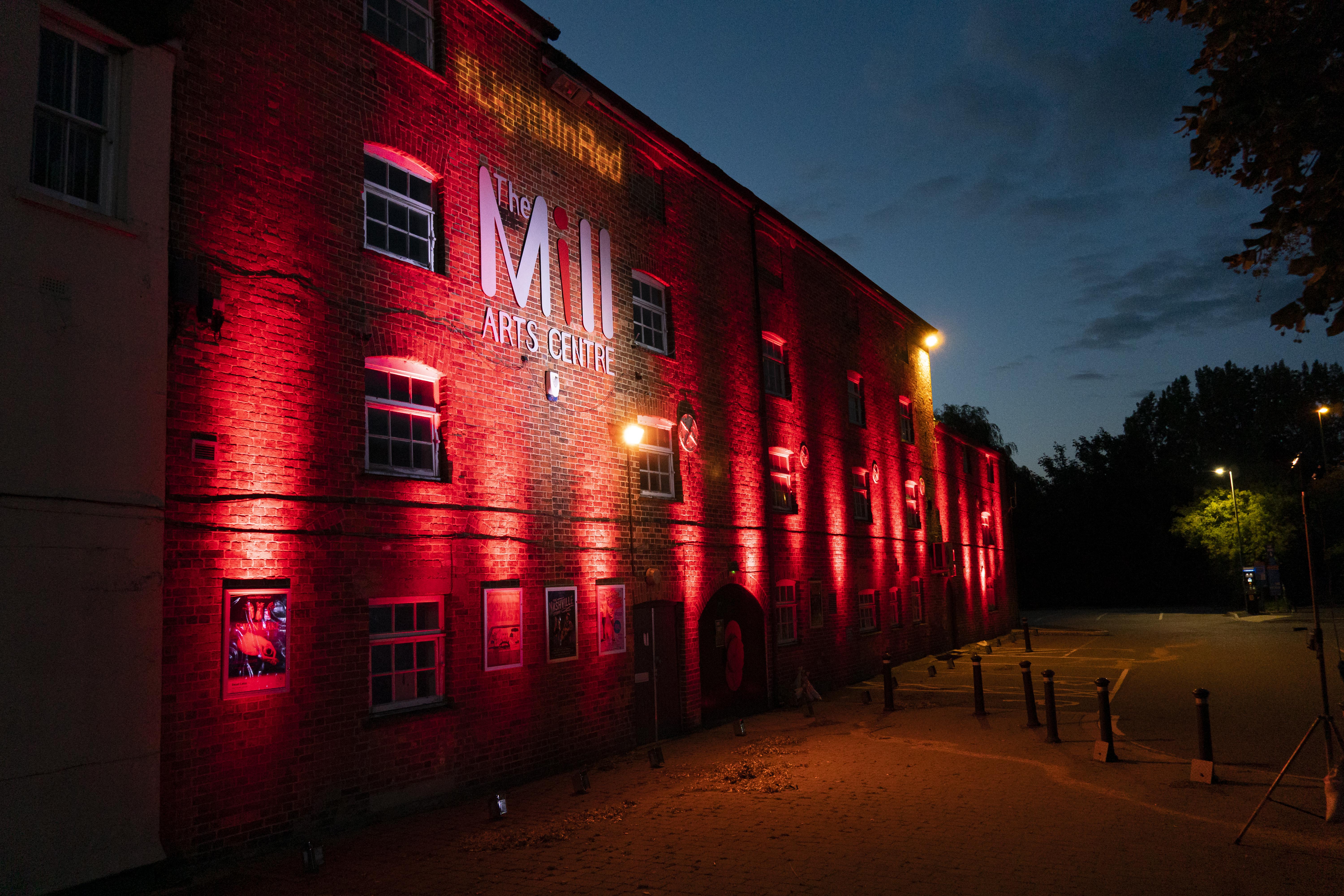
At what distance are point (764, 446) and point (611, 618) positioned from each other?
21.5 ft

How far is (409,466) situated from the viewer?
33.5 feet

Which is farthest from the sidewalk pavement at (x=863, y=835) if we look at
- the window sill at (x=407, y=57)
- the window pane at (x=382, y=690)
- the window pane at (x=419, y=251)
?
the window sill at (x=407, y=57)

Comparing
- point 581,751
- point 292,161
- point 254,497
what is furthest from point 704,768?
point 292,161

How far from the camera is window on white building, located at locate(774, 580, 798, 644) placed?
1831cm

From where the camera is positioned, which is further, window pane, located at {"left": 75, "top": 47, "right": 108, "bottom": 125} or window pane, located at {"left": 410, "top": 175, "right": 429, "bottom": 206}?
window pane, located at {"left": 410, "top": 175, "right": 429, "bottom": 206}

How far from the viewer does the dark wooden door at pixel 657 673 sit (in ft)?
44.8

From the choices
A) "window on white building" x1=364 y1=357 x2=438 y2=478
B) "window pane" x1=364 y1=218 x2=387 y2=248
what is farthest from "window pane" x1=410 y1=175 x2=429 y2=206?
"window on white building" x1=364 y1=357 x2=438 y2=478

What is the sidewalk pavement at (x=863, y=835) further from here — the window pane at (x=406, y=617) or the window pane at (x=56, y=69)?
the window pane at (x=56, y=69)

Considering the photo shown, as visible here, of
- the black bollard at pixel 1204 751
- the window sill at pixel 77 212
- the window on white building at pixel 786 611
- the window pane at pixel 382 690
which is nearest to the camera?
the window sill at pixel 77 212

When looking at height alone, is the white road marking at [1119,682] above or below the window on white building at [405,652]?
below

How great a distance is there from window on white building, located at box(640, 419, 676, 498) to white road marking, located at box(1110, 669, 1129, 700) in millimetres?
9331

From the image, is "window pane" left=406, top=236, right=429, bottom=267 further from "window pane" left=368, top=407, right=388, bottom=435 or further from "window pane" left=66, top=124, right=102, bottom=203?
"window pane" left=66, top=124, right=102, bottom=203

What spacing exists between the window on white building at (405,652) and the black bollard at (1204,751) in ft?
28.2

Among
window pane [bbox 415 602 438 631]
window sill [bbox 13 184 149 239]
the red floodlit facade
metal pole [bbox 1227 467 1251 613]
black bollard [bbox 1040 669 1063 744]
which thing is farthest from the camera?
metal pole [bbox 1227 467 1251 613]
